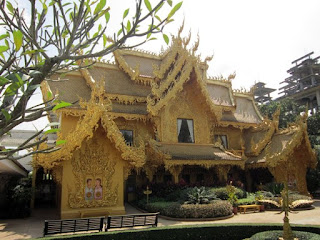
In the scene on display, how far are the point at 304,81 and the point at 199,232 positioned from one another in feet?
158

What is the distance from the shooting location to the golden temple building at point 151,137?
Result: 10258mm

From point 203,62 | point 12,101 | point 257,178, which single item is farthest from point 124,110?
point 12,101

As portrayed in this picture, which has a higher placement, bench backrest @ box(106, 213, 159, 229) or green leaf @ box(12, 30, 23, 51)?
green leaf @ box(12, 30, 23, 51)

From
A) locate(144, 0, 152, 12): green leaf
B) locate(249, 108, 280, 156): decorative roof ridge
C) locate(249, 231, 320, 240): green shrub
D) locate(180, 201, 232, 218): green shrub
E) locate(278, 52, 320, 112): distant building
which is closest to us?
locate(144, 0, 152, 12): green leaf

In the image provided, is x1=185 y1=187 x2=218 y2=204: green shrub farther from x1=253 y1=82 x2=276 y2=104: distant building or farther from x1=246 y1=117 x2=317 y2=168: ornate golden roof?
x1=253 y1=82 x2=276 y2=104: distant building

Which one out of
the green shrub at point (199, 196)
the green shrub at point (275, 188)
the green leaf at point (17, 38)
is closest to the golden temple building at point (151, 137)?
the green shrub at point (275, 188)

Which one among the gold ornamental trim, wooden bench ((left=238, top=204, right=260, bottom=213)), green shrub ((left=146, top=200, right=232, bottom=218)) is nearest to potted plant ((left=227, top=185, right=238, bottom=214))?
wooden bench ((left=238, top=204, right=260, bottom=213))

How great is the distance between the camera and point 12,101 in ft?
6.75

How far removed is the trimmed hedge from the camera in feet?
23.0

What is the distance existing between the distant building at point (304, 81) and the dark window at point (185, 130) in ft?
119

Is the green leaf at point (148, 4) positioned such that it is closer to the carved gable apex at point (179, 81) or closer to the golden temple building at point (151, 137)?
the golden temple building at point (151, 137)

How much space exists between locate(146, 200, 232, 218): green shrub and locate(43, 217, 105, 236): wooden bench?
3367 mm

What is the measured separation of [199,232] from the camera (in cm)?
745

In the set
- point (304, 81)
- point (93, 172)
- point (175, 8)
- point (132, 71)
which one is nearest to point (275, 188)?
point (93, 172)
